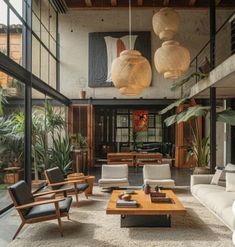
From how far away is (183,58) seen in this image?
4715mm

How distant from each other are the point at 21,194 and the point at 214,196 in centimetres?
308

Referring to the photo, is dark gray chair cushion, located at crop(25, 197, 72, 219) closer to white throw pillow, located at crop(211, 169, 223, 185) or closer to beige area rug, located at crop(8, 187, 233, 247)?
beige area rug, located at crop(8, 187, 233, 247)

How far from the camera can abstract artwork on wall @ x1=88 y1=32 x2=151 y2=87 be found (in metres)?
12.7

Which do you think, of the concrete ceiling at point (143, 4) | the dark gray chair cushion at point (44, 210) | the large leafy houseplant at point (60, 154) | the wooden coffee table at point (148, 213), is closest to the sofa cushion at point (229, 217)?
the wooden coffee table at point (148, 213)

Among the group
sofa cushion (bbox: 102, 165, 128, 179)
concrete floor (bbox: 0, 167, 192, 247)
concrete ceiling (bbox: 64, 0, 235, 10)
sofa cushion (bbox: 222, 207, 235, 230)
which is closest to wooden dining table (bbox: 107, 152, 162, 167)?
concrete floor (bbox: 0, 167, 192, 247)

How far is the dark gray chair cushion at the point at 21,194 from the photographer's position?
4629 millimetres

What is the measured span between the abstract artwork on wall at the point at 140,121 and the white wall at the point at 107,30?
2161mm

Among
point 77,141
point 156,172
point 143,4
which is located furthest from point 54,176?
point 143,4

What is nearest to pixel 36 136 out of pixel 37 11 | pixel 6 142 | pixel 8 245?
pixel 6 142

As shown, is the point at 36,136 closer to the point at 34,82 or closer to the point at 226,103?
the point at 34,82

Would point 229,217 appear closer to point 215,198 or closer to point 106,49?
point 215,198

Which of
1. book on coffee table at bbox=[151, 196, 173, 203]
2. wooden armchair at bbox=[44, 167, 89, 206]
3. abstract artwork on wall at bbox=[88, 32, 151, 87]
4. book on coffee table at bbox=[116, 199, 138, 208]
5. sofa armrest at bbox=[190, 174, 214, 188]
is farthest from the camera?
abstract artwork on wall at bbox=[88, 32, 151, 87]

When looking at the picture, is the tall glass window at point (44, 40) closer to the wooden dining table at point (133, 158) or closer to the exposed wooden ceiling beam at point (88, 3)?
the exposed wooden ceiling beam at point (88, 3)

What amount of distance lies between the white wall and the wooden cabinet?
0.57m
